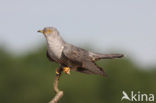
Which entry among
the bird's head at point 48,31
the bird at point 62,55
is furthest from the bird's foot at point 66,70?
the bird's head at point 48,31

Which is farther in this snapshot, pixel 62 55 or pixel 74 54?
pixel 74 54

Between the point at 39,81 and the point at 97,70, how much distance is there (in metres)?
43.9

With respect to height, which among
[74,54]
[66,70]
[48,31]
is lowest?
[66,70]

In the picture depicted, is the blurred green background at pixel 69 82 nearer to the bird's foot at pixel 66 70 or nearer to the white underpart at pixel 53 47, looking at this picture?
the white underpart at pixel 53 47

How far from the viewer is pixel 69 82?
5984 cm

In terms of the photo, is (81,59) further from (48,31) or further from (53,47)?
(48,31)

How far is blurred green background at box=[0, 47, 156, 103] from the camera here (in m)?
56.5

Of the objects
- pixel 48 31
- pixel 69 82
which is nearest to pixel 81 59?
pixel 48 31

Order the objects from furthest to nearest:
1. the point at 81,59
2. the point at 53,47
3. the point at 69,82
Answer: the point at 69,82 < the point at 81,59 < the point at 53,47

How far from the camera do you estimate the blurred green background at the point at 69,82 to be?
185 ft

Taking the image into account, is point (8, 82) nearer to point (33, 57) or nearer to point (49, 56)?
point (33, 57)

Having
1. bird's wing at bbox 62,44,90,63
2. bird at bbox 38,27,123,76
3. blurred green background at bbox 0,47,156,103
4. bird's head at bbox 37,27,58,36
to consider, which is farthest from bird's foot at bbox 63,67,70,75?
blurred green background at bbox 0,47,156,103

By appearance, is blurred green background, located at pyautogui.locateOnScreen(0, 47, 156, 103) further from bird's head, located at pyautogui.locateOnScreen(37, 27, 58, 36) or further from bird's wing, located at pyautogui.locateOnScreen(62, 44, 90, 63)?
bird's head, located at pyautogui.locateOnScreen(37, 27, 58, 36)

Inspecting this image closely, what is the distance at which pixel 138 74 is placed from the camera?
66500mm
